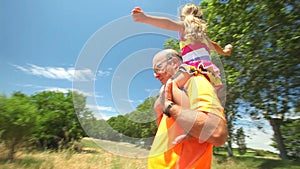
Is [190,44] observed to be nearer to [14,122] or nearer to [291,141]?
[14,122]

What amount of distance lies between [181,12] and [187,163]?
0.96 meters

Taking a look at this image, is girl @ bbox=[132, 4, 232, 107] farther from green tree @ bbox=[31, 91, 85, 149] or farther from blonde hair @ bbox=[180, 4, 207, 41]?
green tree @ bbox=[31, 91, 85, 149]

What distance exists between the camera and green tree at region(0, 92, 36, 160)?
828cm

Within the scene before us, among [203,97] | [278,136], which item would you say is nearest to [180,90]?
[203,97]

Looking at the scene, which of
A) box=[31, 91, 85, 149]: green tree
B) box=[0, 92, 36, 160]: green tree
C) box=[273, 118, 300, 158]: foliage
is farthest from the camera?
box=[273, 118, 300, 158]: foliage

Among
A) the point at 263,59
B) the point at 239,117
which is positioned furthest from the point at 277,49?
Answer: the point at 239,117

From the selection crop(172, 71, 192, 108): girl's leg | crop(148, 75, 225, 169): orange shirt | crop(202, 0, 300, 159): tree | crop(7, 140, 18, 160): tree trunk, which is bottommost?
crop(7, 140, 18, 160): tree trunk

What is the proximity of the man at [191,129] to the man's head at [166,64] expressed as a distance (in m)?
0.19

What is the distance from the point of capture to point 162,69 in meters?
1.45

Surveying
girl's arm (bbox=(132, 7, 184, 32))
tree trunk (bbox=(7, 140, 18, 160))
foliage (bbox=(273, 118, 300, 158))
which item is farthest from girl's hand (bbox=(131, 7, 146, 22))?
foliage (bbox=(273, 118, 300, 158))

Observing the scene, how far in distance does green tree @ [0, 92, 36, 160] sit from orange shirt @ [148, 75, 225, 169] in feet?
28.4

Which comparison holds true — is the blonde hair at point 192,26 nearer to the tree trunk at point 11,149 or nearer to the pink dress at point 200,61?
the pink dress at point 200,61

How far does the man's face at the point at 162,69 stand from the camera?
1445mm

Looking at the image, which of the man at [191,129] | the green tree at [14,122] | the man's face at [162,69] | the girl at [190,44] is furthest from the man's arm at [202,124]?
the green tree at [14,122]
